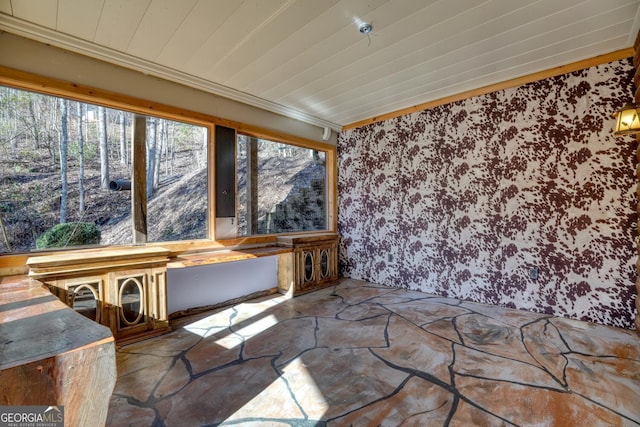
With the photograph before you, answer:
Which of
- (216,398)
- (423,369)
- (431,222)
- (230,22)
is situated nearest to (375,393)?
(423,369)

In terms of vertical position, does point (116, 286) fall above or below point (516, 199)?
below

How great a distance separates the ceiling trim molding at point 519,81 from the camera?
2.59m

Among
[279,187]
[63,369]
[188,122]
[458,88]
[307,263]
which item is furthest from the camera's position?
[279,187]

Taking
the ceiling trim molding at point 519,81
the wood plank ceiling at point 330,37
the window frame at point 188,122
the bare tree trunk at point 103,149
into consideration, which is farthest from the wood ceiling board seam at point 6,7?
the ceiling trim molding at point 519,81

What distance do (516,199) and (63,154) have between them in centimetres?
456

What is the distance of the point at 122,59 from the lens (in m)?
2.54

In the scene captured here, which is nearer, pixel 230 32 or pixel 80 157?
pixel 230 32

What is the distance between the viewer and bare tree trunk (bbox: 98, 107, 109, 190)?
8.56 ft

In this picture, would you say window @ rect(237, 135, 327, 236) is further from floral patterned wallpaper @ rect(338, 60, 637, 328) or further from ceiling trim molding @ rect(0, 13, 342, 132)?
floral patterned wallpaper @ rect(338, 60, 637, 328)

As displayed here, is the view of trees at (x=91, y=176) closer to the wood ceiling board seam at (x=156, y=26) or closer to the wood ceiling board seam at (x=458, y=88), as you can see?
the wood ceiling board seam at (x=156, y=26)

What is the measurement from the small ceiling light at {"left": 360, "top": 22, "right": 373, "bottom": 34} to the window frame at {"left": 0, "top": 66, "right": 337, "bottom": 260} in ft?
6.48

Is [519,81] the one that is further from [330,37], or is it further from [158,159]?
[158,159]

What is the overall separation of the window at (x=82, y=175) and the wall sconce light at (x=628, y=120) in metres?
4.04

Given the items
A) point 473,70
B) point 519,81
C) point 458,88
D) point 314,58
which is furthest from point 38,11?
point 519,81
